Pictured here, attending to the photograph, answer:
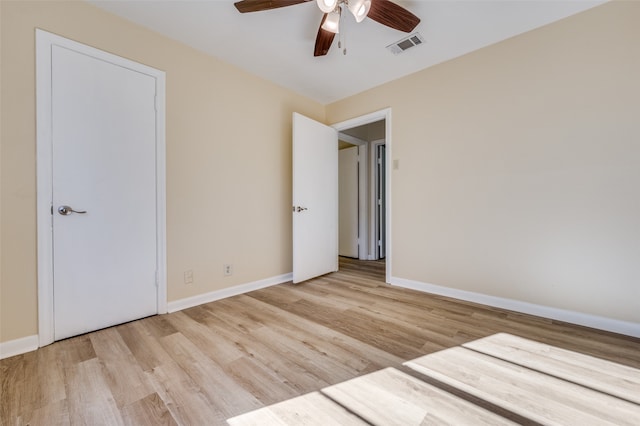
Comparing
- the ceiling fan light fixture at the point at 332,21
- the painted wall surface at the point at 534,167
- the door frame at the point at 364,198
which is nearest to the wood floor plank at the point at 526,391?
the painted wall surface at the point at 534,167

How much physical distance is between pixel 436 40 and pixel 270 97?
5.93ft

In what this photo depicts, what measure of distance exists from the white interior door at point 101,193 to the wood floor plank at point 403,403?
1.79 metres

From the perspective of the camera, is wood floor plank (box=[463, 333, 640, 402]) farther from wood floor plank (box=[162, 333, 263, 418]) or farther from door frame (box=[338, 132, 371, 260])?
door frame (box=[338, 132, 371, 260])

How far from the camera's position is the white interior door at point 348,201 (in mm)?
4734

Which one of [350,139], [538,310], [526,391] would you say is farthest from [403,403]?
[350,139]

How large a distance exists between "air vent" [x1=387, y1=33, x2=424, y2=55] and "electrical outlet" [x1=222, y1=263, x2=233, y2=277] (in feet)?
8.71

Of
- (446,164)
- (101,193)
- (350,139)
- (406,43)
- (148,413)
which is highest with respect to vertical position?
(406,43)

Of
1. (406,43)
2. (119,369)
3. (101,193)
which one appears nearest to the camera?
(119,369)

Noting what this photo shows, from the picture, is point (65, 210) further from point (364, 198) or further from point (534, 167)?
point (364, 198)

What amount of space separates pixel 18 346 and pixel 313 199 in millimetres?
2657

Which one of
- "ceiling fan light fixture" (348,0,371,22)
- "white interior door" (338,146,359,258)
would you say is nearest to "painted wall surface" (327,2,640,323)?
"ceiling fan light fixture" (348,0,371,22)

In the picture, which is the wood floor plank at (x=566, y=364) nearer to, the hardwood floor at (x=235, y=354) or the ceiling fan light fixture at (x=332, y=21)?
the hardwood floor at (x=235, y=354)

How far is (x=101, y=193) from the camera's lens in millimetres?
1937

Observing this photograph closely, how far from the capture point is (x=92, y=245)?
1.90 m
